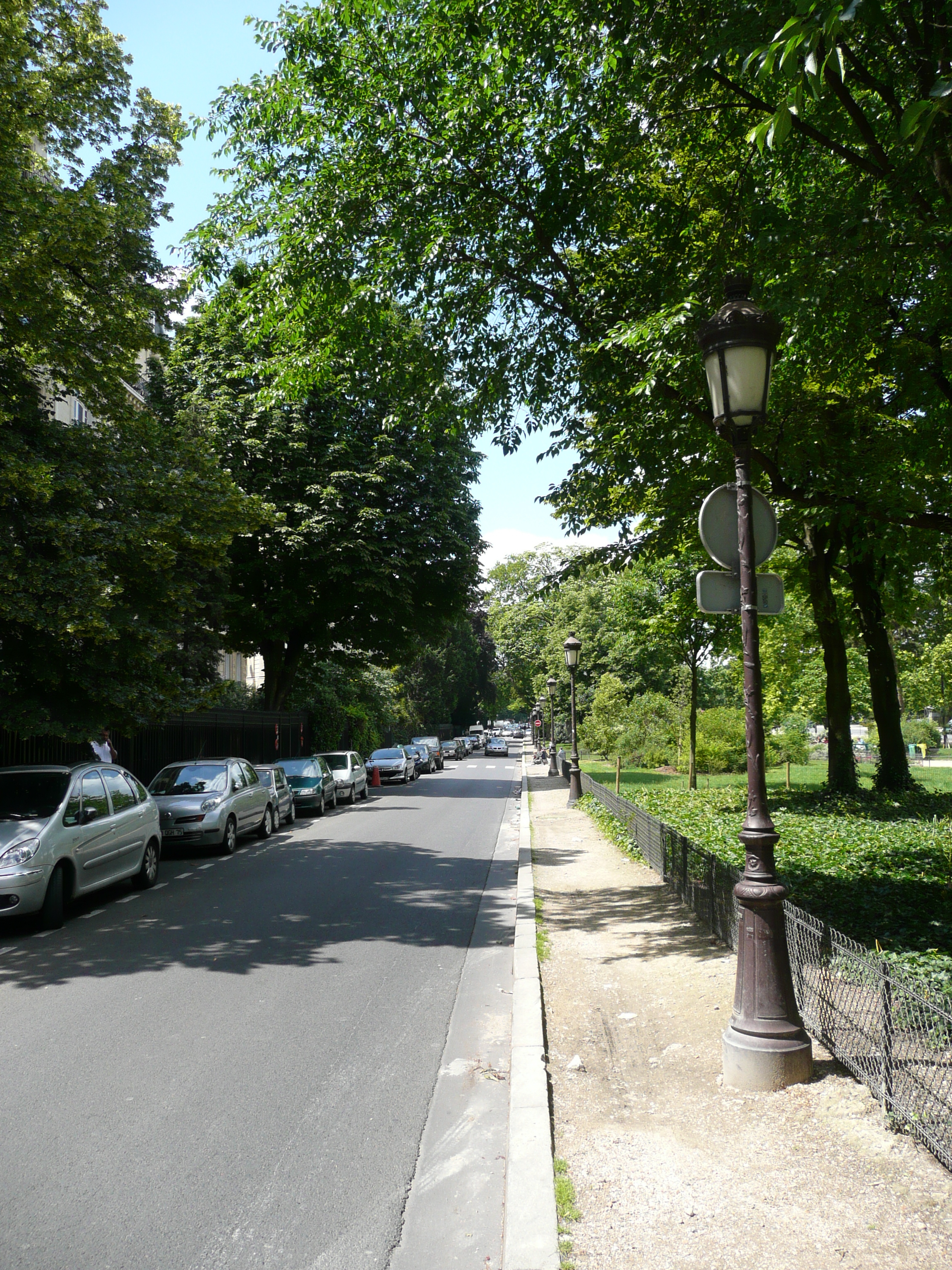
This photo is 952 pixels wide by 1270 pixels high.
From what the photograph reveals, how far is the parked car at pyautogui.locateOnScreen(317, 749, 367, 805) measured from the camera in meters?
26.5

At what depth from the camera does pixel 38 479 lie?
11172 millimetres

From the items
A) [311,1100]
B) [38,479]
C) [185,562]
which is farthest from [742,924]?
[185,562]

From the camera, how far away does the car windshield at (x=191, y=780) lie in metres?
16.1

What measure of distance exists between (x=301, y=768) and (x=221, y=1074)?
729 inches

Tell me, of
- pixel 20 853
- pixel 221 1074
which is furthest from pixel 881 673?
pixel 221 1074

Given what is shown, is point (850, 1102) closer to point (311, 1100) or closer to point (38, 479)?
point (311, 1100)

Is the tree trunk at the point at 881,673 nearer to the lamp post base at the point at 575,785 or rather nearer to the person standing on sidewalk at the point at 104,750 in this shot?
the lamp post base at the point at 575,785

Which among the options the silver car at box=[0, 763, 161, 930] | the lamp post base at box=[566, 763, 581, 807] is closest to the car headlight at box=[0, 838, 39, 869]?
the silver car at box=[0, 763, 161, 930]

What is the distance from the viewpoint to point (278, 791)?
786 inches

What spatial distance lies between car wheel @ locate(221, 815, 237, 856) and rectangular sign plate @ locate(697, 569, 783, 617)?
11.7m

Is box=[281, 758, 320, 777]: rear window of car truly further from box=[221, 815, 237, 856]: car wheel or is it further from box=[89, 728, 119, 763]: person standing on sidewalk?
box=[221, 815, 237, 856]: car wheel

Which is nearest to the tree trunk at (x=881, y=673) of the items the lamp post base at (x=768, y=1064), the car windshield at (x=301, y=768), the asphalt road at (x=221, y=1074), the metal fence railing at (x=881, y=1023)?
the asphalt road at (x=221, y=1074)

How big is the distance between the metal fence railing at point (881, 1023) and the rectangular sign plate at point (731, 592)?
190 centimetres

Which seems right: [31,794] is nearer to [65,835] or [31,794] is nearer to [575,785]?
[65,835]
